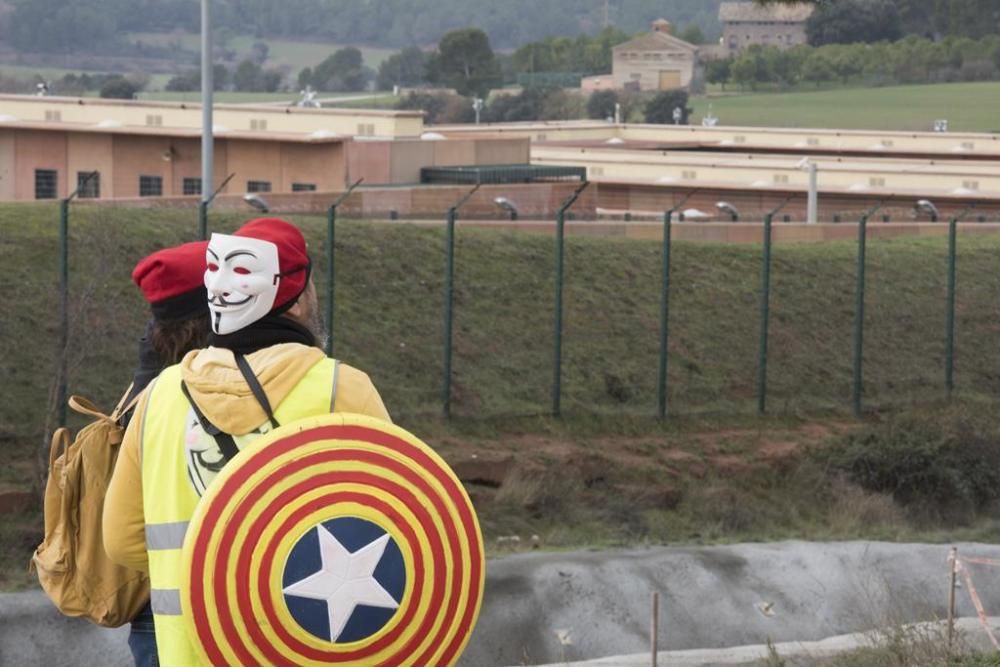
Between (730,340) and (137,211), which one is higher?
(137,211)

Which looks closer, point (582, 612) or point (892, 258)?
point (582, 612)

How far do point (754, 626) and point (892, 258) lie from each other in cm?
1509

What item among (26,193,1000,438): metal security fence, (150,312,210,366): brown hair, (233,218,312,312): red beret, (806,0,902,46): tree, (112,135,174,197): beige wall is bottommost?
(26,193,1000,438): metal security fence

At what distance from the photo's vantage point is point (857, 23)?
166m

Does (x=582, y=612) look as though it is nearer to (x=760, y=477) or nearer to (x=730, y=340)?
(x=760, y=477)

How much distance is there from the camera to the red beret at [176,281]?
14.5ft

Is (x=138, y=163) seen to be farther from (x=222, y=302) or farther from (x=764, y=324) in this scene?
(x=222, y=302)

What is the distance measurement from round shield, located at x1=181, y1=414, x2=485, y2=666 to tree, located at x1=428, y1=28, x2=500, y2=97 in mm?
133938

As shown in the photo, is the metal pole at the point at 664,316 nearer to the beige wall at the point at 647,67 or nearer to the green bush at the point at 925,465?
the green bush at the point at 925,465

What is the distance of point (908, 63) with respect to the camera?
13950cm

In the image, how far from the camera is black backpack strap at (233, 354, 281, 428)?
3.59m

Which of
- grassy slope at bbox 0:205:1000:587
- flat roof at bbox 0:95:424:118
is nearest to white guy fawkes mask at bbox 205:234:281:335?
grassy slope at bbox 0:205:1000:587

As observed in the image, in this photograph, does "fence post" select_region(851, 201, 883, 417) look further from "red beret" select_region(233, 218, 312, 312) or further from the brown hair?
"red beret" select_region(233, 218, 312, 312)

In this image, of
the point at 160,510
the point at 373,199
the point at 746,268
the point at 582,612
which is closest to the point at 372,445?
the point at 160,510
